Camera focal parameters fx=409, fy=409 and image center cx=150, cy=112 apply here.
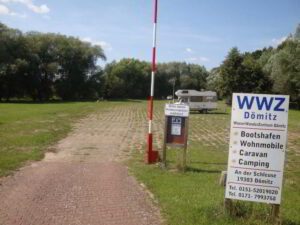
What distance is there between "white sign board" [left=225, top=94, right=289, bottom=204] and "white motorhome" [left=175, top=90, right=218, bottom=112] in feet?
122

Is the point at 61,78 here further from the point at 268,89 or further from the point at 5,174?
the point at 5,174

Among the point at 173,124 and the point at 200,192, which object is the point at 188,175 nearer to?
the point at 173,124

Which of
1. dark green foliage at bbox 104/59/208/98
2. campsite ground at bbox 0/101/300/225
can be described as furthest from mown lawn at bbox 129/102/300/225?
dark green foliage at bbox 104/59/208/98

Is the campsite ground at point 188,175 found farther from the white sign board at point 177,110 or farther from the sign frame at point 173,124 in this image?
the white sign board at point 177,110

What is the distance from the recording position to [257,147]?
20.1 feet

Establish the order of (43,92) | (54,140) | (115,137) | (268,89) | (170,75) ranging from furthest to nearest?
(170,75) → (43,92) → (268,89) → (115,137) → (54,140)

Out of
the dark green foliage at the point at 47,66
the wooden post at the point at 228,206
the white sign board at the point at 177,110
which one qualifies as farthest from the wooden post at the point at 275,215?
the dark green foliage at the point at 47,66

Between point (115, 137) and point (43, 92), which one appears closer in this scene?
point (115, 137)

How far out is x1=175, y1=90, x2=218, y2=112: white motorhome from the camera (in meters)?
43.7

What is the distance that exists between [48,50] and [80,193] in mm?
72757

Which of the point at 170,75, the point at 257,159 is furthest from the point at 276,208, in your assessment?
the point at 170,75

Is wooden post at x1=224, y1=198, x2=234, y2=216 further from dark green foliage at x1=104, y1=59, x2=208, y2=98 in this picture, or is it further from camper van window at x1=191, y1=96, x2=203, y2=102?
dark green foliage at x1=104, y1=59, x2=208, y2=98

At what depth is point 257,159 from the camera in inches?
242

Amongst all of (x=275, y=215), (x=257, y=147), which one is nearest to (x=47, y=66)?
(x=257, y=147)
